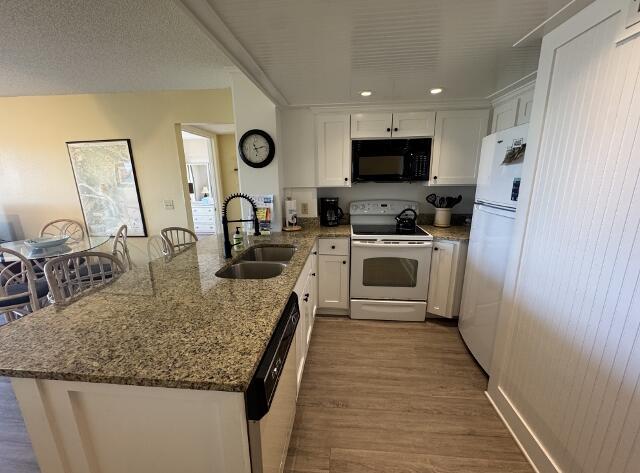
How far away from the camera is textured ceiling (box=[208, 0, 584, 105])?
111cm

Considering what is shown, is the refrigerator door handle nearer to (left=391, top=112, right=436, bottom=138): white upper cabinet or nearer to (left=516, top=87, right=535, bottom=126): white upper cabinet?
(left=516, top=87, right=535, bottom=126): white upper cabinet

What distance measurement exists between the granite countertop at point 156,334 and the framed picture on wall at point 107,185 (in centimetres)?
255

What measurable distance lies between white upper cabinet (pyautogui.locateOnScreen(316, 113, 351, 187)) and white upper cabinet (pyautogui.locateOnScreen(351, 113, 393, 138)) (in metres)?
0.09

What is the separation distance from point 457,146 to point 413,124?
0.49 meters

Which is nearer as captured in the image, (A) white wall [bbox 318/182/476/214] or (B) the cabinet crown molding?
(B) the cabinet crown molding

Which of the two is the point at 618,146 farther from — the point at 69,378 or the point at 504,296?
the point at 69,378

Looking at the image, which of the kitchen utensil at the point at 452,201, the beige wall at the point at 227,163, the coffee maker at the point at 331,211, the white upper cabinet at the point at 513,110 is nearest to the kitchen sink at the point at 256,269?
the coffee maker at the point at 331,211

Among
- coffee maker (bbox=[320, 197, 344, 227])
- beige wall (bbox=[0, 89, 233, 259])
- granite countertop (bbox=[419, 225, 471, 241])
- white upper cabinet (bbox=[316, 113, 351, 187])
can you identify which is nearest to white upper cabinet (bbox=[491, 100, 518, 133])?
granite countertop (bbox=[419, 225, 471, 241])

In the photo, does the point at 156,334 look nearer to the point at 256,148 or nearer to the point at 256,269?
the point at 256,269

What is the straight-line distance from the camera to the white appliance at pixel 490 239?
1634 mm

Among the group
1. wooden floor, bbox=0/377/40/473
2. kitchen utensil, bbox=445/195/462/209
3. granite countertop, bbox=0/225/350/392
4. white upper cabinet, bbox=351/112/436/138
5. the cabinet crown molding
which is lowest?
wooden floor, bbox=0/377/40/473

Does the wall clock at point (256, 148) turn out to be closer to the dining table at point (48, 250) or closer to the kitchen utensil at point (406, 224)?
the kitchen utensil at point (406, 224)

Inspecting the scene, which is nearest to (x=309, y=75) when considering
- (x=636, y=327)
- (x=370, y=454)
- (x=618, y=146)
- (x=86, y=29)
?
(x=86, y=29)

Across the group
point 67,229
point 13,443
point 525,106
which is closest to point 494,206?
point 525,106
